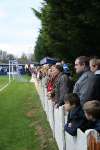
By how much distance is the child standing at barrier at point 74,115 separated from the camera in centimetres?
959

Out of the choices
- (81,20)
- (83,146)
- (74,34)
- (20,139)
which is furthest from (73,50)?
(83,146)

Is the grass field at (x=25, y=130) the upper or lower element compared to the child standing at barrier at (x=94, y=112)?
lower

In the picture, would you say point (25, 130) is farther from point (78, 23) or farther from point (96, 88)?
point (96, 88)

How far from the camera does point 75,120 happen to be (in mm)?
9820

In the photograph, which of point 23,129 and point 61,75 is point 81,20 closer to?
point 61,75

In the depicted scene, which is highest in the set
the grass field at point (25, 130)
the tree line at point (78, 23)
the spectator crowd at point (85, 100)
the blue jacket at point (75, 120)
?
the tree line at point (78, 23)

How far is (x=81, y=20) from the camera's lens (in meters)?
17.4

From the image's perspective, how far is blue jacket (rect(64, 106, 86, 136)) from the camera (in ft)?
31.2

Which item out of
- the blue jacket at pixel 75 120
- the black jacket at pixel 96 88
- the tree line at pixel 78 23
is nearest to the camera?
the blue jacket at pixel 75 120

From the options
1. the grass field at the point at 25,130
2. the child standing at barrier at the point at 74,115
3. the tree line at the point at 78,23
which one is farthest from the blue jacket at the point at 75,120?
the tree line at the point at 78,23

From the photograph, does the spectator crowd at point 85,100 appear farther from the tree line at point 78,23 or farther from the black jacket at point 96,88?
the tree line at point 78,23

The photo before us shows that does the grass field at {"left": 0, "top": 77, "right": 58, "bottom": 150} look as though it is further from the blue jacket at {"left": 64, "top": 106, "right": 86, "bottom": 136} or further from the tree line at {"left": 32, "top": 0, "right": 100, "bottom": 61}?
the blue jacket at {"left": 64, "top": 106, "right": 86, "bottom": 136}

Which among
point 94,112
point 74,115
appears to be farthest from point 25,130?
point 94,112

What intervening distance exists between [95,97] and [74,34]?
7653 mm
